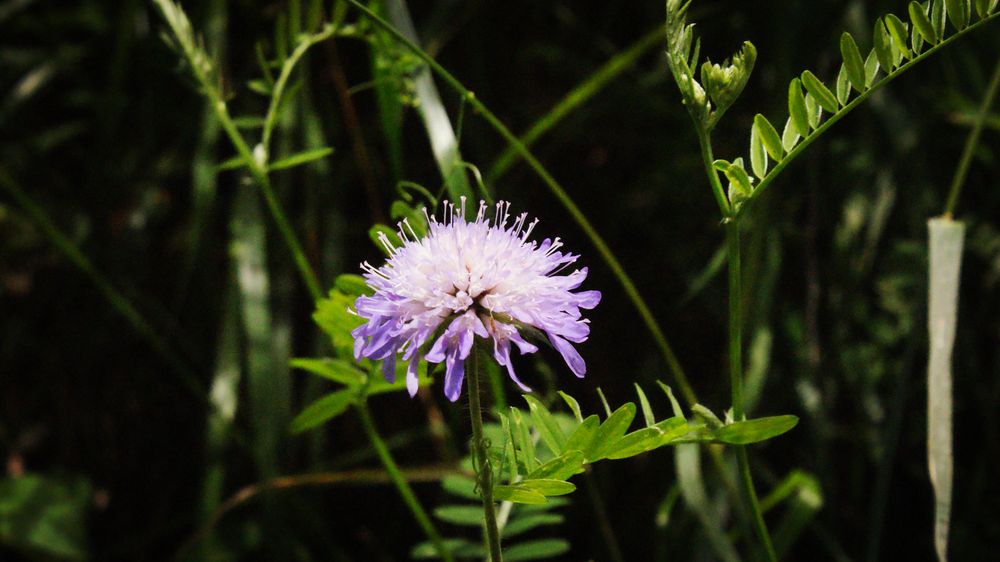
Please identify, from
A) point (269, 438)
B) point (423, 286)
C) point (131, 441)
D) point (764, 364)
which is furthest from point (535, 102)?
point (423, 286)

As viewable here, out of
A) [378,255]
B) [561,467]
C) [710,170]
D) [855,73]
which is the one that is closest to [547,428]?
[561,467]

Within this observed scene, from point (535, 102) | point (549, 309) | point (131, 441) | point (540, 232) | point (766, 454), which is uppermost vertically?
point (535, 102)

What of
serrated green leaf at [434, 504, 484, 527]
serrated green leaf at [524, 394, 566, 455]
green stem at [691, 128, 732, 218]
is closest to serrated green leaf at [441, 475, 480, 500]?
serrated green leaf at [434, 504, 484, 527]

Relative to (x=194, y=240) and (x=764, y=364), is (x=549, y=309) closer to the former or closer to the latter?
(x=764, y=364)

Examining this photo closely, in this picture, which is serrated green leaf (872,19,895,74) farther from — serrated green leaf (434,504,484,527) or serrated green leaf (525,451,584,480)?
serrated green leaf (434,504,484,527)

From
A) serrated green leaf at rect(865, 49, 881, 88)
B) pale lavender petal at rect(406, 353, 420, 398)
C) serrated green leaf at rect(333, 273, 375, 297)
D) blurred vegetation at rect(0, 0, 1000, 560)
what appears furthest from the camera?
blurred vegetation at rect(0, 0, 1000, 560)

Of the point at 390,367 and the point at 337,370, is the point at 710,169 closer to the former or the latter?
the point at 390,367
